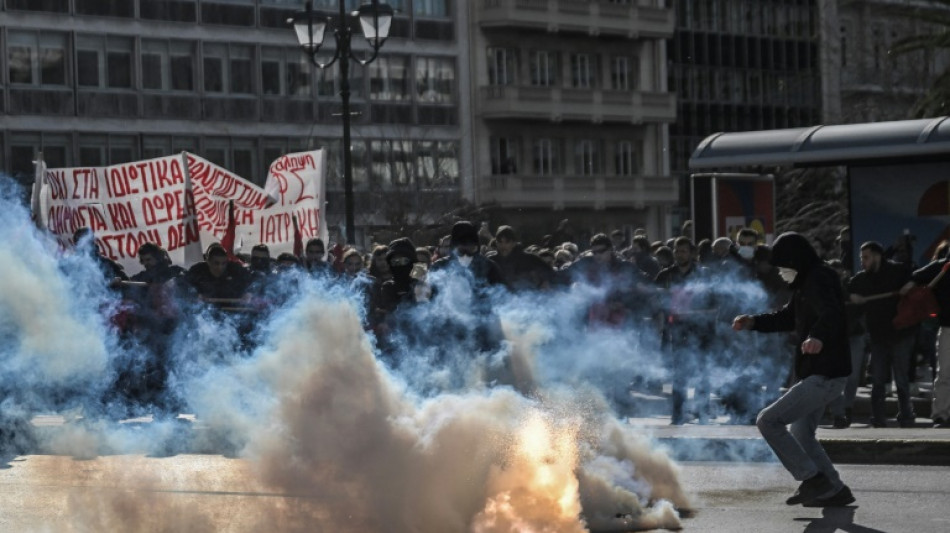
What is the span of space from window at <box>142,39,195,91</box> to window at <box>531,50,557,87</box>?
1354cm

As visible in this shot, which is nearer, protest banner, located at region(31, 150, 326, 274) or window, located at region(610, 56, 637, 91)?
protest banner, located at region(31, 150, 326, 274)

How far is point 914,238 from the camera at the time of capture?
2019 centimetres

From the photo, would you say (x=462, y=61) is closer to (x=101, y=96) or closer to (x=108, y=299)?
(x=101, y=96)

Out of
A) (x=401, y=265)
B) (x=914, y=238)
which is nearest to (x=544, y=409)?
(x=401, y=265)

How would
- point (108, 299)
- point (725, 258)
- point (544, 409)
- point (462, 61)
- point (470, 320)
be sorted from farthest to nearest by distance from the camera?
point (462, 61) < point (725, 258) < point (470, 320) < point (108, 299) < point (544, 409)

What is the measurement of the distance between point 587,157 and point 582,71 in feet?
9.70

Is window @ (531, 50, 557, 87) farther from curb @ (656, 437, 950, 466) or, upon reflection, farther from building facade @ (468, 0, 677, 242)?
curb @ (656, 437, 950, 466)

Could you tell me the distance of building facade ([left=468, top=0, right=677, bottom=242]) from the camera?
192 ft

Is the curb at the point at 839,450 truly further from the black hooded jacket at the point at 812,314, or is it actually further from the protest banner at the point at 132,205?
the protest banner at the point at 132,205

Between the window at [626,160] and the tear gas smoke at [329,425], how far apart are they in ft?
174

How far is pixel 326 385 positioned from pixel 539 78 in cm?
5236

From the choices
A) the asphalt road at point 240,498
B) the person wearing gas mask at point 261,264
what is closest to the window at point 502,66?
the person wearing gas mask at point 261,264

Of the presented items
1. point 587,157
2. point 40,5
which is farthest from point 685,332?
point 587,157

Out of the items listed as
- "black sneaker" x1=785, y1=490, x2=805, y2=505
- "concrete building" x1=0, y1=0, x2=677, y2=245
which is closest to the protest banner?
"black sneaker" x1=785, y1=490, x2=805, y2=505
